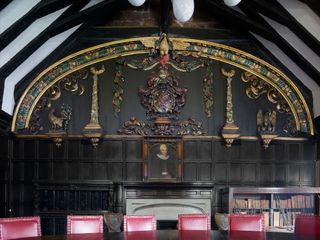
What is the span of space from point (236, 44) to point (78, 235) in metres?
5.40

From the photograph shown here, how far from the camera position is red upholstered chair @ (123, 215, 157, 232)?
579cm

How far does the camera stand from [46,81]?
9117mm

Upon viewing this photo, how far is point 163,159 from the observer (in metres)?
9.12

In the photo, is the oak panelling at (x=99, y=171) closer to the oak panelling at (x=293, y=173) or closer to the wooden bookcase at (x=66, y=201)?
the wooden bookcase at (x=66, y=201)

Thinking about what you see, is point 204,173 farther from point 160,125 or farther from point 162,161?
point 160,125

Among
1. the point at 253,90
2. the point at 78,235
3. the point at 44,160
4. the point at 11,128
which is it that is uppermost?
the point at 253,90

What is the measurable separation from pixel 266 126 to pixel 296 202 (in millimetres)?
1483

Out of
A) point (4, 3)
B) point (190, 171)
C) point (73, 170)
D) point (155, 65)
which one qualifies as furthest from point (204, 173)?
point (4, 3)

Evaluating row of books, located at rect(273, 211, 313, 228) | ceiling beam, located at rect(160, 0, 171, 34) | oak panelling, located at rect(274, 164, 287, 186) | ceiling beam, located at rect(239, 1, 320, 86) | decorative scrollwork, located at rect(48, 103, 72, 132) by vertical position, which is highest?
ceiling beam, located at rect(160, 0, 171, 34)

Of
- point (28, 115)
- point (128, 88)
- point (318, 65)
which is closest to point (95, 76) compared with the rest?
point (128, 88)

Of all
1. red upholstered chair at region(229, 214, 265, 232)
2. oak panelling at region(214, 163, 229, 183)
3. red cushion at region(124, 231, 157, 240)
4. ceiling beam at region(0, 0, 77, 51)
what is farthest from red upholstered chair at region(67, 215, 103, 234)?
oak panelling at region(214, 163, 229, 183)

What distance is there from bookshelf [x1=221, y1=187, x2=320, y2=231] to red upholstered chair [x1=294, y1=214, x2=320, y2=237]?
2969mm

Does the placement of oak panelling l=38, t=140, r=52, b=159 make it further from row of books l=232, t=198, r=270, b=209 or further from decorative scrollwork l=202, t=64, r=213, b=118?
row of books l=232, t=198, r=270, b=209

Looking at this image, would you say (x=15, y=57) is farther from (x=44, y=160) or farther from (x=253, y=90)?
(x=253, y=90)
